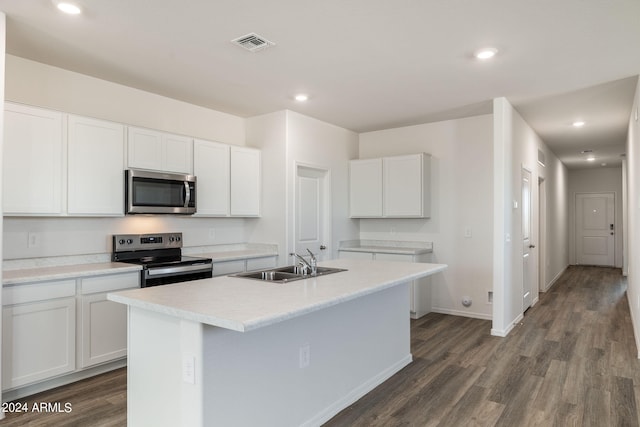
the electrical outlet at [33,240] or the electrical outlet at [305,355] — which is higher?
the electrical outlet at [33,240]

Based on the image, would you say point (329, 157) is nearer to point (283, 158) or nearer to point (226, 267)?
point (283, 158)

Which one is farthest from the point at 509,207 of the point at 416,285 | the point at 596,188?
the point at 596,188

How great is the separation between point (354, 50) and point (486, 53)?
39.4 inches

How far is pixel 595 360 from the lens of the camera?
3.58 metres

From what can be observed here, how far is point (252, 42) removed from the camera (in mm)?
2920

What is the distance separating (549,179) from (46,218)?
24.7 ft

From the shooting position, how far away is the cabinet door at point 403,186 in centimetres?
520

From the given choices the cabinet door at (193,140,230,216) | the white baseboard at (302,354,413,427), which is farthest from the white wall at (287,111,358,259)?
the white baseboard at (302,354,413,427)

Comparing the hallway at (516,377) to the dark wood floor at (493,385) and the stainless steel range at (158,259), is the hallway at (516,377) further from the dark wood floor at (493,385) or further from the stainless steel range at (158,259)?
the stainless steel range at (158,259)

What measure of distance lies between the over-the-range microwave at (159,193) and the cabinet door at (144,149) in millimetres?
102

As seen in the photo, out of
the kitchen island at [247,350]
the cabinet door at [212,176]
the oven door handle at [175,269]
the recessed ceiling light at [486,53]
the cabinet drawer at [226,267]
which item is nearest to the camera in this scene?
the kitchen island at [247,350]

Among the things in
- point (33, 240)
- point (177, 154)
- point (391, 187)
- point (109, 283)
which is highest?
point (177, 154)

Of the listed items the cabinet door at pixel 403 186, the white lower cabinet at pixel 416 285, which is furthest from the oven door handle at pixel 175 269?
the cabinet door at pixel 403 186

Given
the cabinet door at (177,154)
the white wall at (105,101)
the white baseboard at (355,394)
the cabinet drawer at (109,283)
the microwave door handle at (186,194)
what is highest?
the white wall at (105,101)
